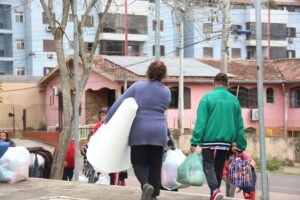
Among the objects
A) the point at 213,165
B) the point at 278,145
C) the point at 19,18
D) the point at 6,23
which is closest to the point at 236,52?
the point at 19,18

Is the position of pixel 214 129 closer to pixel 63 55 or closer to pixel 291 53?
pixel 63 55

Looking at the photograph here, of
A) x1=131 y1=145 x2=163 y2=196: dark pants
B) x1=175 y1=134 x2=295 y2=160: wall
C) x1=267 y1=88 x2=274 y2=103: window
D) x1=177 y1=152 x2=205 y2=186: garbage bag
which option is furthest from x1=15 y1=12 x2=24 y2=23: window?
x1=131 y1=145 x2=163 y2=196: dark pants

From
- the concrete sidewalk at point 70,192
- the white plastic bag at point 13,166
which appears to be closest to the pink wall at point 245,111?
the white plastic bag at point 13,166

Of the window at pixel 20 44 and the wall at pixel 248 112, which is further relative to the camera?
the window at pixel 20 44

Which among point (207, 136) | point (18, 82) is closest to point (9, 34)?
point (18, 82)

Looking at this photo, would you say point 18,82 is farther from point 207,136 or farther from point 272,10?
point 207,136

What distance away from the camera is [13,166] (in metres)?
11.1

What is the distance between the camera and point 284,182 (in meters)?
22.2

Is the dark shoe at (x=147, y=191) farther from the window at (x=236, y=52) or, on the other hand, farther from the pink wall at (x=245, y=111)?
the window at (x=236, y=52)

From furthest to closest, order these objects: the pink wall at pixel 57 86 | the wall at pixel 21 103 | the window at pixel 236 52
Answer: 1. the window at pixel 236 52
2. the wall at pixel 21 103
3. the pink wall at pixel 57 86

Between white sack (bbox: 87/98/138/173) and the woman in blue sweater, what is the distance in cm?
10

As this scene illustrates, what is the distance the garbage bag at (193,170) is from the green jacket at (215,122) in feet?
1.70

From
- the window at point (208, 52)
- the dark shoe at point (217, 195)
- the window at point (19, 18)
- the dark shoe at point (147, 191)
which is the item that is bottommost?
the dark shoe at point (217, 195)

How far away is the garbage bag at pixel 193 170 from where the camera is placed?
28.8 feet
